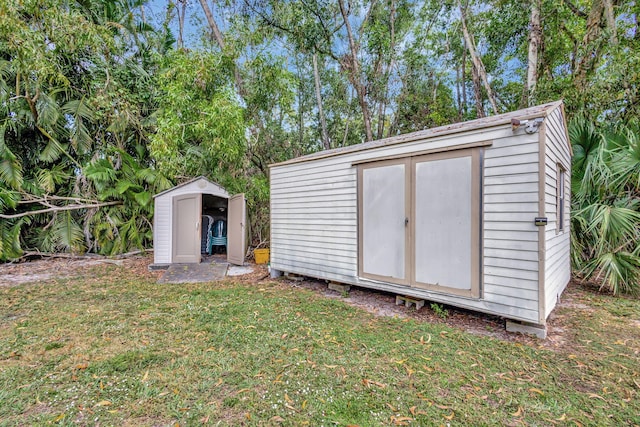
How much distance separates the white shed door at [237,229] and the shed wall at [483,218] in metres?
1.49

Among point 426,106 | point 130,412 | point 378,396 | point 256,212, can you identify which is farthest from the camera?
point 426,106

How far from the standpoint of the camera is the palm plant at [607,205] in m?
4.38

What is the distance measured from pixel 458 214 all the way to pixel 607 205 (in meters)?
3.42

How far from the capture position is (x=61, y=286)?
528 cm

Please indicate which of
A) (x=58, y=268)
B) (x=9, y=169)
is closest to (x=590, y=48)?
(x=58, y=268)

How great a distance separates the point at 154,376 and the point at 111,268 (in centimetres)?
566

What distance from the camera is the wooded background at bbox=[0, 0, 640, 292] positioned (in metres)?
5.46

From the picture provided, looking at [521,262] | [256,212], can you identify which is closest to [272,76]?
[256,212]

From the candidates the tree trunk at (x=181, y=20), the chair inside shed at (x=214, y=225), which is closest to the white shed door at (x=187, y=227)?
the chair inside shed at (x=214, y=225)

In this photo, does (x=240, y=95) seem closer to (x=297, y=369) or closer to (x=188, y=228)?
(x=188, y=228)

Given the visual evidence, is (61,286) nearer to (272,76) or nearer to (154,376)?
(154,376)

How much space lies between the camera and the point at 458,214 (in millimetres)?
3547

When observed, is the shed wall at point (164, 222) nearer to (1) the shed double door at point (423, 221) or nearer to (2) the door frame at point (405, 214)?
(2) the door frame at point (405, 214)

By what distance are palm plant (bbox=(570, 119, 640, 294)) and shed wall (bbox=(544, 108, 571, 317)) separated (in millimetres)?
690
